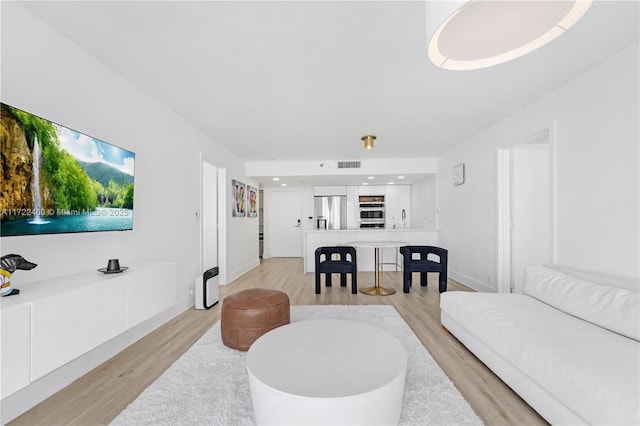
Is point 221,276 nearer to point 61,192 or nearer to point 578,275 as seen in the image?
point 61,192

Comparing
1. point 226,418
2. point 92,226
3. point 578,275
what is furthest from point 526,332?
point 92,226

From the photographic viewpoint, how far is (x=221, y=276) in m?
4.96

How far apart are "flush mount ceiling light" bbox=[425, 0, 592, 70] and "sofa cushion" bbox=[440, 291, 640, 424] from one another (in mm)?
1560

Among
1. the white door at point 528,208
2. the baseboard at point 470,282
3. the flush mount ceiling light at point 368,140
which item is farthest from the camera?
the flush mount ceiling light at point 368,140

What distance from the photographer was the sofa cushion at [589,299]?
5.88ft

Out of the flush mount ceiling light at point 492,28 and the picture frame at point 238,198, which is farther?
the picture frame at point 238,198

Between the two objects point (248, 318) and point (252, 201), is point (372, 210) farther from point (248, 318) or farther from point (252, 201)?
point (248, 318)

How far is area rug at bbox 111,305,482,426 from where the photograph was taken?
1.63m

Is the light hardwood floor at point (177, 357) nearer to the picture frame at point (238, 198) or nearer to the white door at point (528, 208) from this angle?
the white door at point (528, 208)

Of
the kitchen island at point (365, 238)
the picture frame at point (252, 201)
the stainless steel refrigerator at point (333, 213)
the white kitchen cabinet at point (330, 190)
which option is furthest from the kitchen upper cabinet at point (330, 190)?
the kitchen island at point (365, 238)

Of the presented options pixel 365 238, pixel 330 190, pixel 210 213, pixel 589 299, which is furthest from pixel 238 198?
pixel 589 299

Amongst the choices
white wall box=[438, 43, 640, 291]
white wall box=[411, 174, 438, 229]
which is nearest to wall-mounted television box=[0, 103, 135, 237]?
white wall box=[438, 43, 640, 291]

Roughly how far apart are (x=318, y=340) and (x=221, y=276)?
11.6ft

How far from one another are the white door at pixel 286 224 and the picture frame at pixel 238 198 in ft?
8.00
